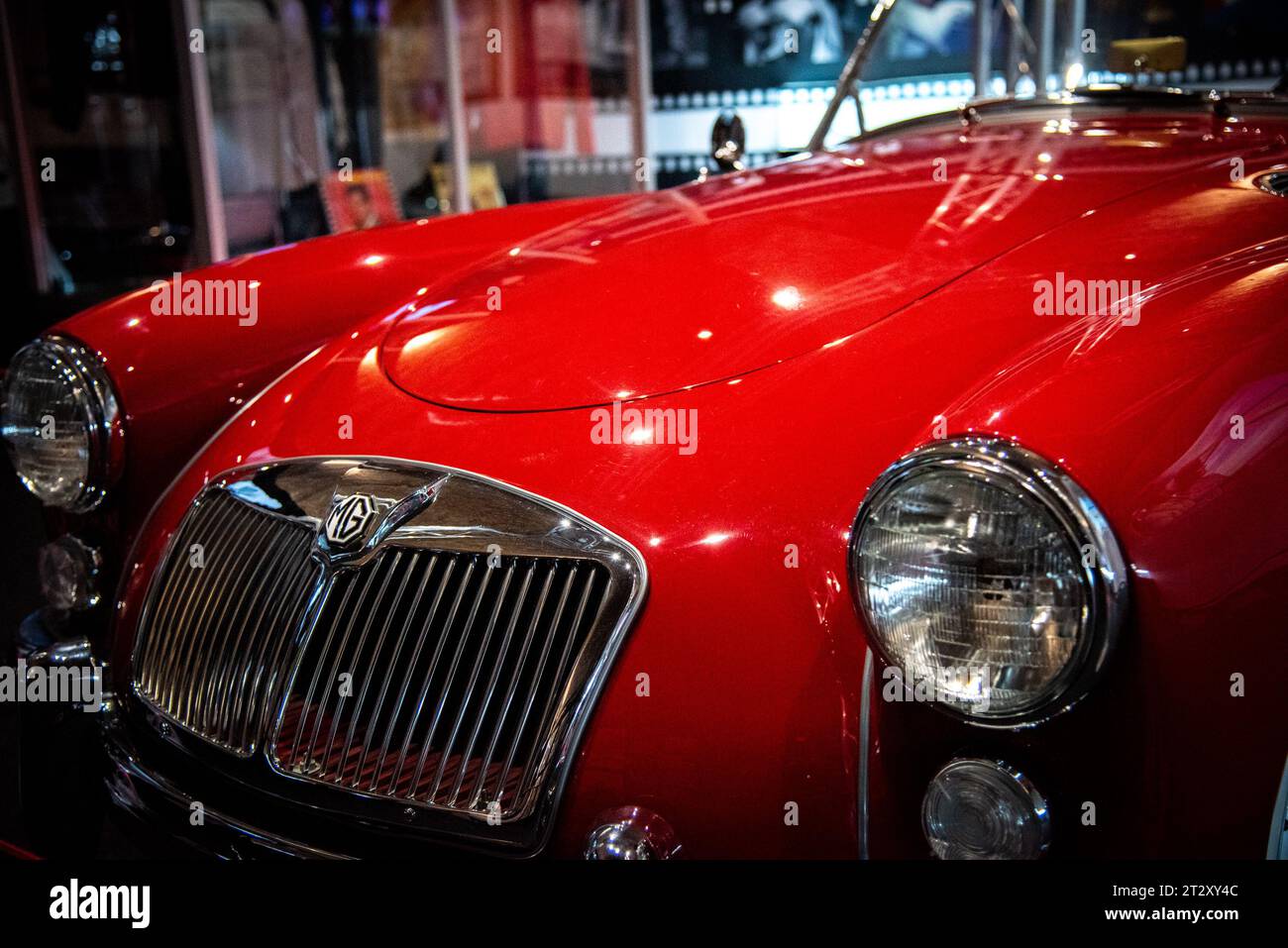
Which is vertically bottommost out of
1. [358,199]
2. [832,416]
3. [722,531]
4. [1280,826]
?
[1280,826]

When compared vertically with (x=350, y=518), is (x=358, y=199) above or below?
above

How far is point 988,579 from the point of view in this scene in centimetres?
109

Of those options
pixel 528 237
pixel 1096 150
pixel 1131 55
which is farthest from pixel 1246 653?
pixel 1131 55

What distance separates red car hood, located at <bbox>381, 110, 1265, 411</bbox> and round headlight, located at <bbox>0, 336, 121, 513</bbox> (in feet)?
1.63

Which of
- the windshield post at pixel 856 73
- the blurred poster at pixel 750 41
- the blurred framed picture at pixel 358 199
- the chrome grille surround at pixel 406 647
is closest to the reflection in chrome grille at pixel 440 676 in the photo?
the chrome grille surround at pixel 406 647

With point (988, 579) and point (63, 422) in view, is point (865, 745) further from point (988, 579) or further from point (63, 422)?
point (63, 422)

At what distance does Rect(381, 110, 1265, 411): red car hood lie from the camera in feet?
5.18

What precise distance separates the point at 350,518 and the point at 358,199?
22.2 ft

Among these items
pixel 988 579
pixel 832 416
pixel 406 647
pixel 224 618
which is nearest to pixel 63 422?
pixel 224 618

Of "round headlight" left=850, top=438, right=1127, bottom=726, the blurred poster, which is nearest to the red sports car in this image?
"round headlight" left=850, top=438, right=1127, bottom=726

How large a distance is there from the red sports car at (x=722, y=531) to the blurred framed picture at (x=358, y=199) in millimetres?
5790

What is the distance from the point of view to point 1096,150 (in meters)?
2.09

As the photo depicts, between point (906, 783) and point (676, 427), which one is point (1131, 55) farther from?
point (906, 783)

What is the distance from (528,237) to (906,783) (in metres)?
1.48
